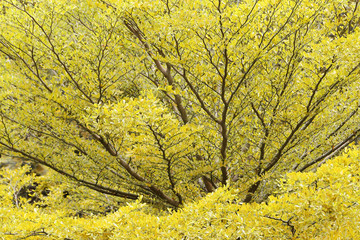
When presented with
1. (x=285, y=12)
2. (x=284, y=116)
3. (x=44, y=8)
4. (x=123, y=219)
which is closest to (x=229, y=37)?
(x=285, y=12)

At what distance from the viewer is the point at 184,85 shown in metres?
4.64

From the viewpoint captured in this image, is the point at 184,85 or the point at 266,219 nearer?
the point at 266,219

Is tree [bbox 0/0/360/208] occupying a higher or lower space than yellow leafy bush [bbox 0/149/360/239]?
higher

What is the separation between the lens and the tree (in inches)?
102

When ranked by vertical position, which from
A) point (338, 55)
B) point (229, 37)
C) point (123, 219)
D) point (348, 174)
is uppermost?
point (229, 37)

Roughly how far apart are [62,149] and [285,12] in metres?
3.76

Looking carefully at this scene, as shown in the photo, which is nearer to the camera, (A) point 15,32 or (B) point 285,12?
(B) point 285,12

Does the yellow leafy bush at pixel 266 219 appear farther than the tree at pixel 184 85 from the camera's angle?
No

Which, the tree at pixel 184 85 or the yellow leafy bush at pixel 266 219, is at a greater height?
the tree at pixel 184 85

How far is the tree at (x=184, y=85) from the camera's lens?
2.60m

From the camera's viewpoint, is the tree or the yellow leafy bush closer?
the yellow leafy bush

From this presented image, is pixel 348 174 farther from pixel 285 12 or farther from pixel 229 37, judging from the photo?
pixel 285 12

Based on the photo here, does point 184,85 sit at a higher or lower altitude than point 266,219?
higher

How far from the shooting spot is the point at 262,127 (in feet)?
12.9
